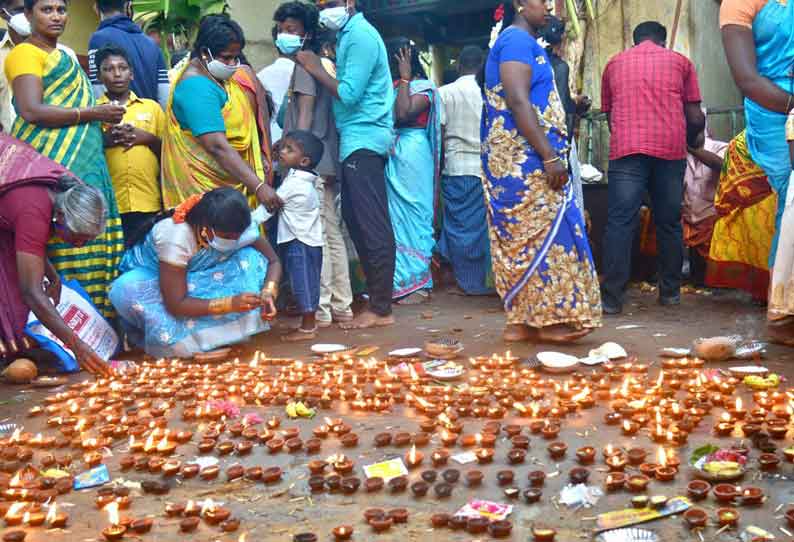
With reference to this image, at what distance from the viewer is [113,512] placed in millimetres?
2834

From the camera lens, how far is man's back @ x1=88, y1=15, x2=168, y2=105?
19.7 ft

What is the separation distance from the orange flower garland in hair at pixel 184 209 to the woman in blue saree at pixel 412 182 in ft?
7.93

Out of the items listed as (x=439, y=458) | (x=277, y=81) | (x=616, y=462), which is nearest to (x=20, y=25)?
(x=277, y=81)

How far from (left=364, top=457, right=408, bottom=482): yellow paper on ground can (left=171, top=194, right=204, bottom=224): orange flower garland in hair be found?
267 centimetres

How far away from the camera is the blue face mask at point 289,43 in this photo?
6.44m

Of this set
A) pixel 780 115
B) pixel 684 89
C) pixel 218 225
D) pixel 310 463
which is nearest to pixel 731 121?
pixel 684 89

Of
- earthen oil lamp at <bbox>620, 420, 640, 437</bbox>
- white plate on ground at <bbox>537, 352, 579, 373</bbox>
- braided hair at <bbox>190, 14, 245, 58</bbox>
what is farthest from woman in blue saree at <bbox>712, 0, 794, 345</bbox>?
braided hair at <bbox>190, 14, 245, 58</bbox>

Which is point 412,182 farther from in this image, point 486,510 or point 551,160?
point 486,510

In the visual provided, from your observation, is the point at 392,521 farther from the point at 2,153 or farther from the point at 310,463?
the point at 2,153

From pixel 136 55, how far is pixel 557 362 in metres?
3.78

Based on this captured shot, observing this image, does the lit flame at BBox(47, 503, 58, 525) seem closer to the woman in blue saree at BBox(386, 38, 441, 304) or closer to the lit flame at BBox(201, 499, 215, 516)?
the lit flame at BBox(201, 499, 215, 516)

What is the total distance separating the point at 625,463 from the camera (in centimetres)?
310

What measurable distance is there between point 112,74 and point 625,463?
14.1ft

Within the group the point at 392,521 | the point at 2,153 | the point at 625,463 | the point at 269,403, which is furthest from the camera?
the point at 2,153
